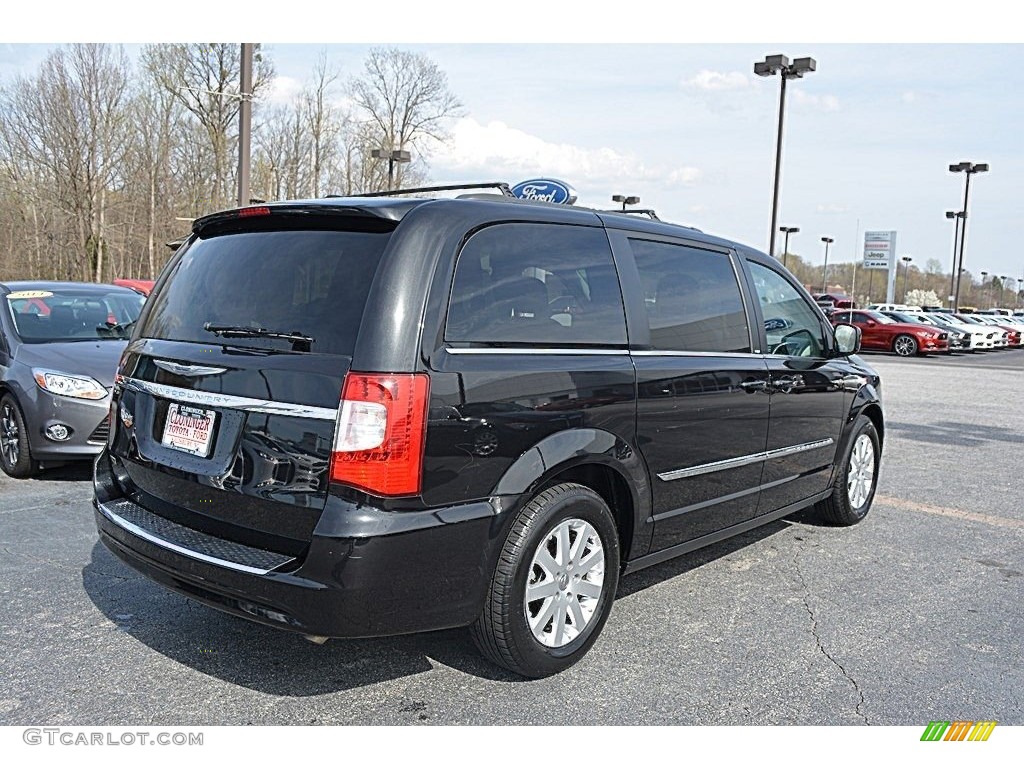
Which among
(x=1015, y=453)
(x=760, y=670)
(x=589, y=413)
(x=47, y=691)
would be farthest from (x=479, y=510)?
(x=1015, y=453)

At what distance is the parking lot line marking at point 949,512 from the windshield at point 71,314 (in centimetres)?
637

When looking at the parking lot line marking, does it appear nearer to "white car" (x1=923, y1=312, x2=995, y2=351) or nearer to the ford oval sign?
the ford oval sign

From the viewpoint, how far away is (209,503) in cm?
321

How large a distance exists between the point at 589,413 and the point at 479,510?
0.67 m

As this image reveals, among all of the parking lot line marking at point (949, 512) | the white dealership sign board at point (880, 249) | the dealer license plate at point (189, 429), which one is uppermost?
the white dealership sign board at point (880, 249)

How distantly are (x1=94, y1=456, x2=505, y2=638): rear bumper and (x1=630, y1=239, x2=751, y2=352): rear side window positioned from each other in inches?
55.2

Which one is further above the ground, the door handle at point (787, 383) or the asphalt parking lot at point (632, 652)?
the door handle at point (787, 383)

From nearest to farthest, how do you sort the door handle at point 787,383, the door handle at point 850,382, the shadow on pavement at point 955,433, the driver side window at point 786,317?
the door handle at point 787,383
the driver side window at point 786,317
the door handle at point 850,382
the shadow on pavement at point 955,433

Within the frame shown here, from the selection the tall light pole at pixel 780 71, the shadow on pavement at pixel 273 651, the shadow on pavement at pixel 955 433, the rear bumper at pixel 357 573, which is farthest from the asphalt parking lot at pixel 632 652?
the tall light pole at pixel 780 71

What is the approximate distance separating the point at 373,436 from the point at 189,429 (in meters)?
0.85

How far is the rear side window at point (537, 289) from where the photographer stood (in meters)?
3.23

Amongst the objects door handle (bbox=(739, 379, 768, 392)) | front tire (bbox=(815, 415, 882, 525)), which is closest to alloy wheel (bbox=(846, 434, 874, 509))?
front tire (bbox=(815, 415, 882, 525))

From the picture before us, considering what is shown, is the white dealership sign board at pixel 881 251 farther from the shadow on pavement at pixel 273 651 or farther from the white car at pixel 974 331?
the shadow on pavement at pixel 273 651
